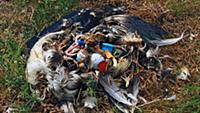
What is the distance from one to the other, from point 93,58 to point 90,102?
296 mm

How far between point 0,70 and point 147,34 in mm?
1074

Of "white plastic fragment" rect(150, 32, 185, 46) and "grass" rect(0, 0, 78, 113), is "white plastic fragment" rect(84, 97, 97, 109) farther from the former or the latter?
"white plastic fragment" rect(150, 32, 185, 46)

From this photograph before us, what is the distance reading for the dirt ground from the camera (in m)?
3.60

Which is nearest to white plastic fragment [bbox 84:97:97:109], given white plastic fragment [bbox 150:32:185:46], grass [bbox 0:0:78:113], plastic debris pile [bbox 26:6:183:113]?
plastic debris pile [bbox 26:6:183:113]

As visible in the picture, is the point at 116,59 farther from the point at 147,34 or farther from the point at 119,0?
the point at 119,0

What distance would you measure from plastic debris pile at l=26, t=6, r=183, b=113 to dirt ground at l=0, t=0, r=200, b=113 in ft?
0.26

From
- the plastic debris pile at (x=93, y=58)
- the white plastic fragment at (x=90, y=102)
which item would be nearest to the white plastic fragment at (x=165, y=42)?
the plastic debris pile at (x=93, y=58)

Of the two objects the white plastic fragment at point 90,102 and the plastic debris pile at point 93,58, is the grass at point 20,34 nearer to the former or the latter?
the plastic debris pile at point 93,58

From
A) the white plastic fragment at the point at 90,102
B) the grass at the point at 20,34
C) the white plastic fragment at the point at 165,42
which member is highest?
the grass at the point at 20,34

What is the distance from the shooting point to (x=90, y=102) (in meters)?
3.54

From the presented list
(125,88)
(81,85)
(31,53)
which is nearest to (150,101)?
(125,88)

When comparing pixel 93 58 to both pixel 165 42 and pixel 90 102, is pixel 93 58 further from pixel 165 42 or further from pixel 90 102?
pixel 165 42

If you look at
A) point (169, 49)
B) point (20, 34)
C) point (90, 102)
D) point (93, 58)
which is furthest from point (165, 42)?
point (20, 34)

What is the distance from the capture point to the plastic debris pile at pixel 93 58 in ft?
11.7
